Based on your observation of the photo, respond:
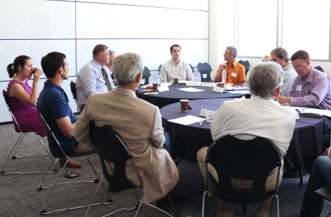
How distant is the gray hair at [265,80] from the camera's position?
232 cm

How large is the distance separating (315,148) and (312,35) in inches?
209

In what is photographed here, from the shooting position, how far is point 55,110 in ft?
9.95

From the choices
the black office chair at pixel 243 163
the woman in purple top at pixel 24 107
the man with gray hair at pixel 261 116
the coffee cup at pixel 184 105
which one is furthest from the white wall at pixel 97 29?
the black office chair at pixel 243 163

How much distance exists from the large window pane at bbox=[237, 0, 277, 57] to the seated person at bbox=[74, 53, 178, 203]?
21.6ft

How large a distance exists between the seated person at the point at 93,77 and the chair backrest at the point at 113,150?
8.23ft

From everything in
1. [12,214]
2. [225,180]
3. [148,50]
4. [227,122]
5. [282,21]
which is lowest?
[12,214]

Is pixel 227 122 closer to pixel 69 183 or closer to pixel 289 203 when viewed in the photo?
pixel 289 203

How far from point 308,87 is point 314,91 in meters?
0.19

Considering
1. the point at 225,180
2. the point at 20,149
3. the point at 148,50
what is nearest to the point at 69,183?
the point at 20,149

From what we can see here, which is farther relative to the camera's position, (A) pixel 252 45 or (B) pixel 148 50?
(A) pixel 252 45

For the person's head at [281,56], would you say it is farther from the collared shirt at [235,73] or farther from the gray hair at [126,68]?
the gray hair at [126,68]

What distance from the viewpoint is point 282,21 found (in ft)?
26.3

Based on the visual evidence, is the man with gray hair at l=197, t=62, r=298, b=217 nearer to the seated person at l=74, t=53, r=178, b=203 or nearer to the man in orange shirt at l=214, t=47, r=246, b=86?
the seated person at l=74, t=53, r=178, b=203

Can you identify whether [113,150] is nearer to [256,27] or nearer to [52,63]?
[52,63]
